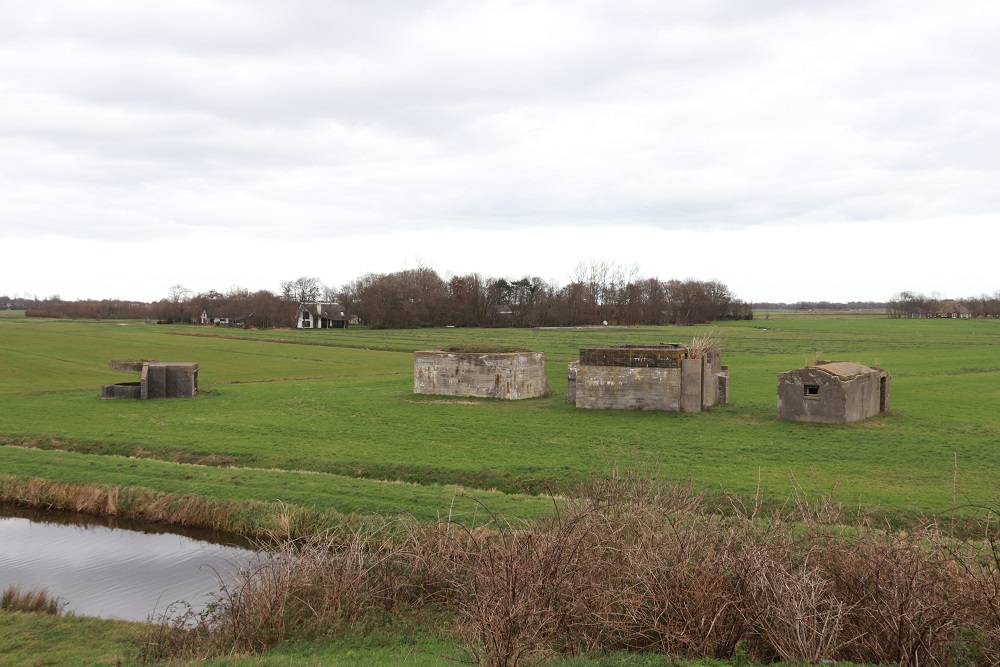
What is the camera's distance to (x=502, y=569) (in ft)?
27.2

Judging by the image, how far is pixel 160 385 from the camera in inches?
1291

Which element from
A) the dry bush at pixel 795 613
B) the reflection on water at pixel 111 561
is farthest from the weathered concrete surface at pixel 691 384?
the dry bush at pixel 795 613

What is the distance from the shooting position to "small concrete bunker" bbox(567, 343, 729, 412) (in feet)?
86.6

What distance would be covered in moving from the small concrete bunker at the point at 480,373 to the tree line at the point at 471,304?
8921 centimetres

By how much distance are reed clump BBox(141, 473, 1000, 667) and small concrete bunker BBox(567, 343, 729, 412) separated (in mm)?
16563

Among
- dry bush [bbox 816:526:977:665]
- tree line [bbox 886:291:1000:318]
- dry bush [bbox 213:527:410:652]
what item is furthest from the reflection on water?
tree line [bbox 886:291:1000:318]

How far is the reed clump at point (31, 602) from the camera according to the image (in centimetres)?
1160

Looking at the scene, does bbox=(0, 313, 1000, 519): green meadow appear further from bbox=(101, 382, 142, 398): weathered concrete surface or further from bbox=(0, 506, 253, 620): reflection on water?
bbox=(0, 506, 253, 620): reflection on water

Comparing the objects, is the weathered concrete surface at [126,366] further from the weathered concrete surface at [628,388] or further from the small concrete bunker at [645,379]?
the weathered concrete surface at [628,388]

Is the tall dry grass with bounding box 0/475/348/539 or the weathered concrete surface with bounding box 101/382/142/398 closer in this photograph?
the tall dry grass with bounding box 0/475/348/539

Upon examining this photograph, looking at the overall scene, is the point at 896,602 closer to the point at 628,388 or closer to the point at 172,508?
the point at 172,508

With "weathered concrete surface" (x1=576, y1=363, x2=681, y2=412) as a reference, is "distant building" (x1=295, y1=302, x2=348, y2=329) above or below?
above

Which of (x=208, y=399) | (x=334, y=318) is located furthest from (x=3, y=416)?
(x=334, y=318)

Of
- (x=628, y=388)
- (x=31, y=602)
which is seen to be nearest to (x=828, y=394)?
(x=628, y=388)
